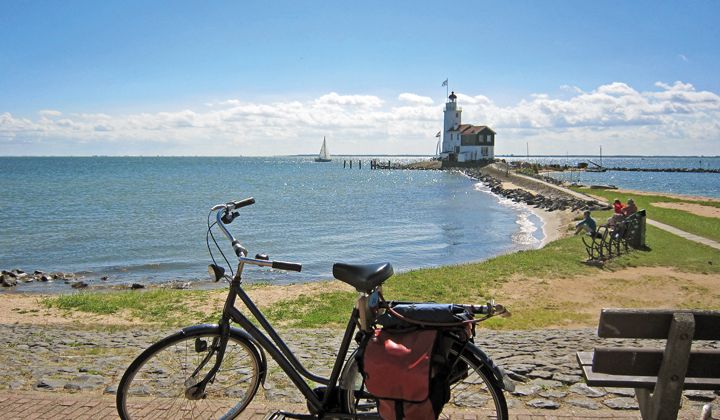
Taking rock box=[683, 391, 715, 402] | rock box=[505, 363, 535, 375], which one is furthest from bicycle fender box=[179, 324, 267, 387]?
rock box=[683, 391, 715, 402]

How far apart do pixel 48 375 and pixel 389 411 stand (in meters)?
4.24

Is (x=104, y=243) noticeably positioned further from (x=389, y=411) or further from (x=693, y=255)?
(x=389, y=411)

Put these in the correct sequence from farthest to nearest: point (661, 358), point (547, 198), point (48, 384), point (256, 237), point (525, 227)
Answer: point (547, 198), point (525, 227), point (256, 237), point (48, 384), point (661, 358)

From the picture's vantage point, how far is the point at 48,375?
5824mm

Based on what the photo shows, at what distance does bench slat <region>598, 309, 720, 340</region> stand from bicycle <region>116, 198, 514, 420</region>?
2.10ft

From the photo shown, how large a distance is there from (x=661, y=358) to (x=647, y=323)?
301 mm

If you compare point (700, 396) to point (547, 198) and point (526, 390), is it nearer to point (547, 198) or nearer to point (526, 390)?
point (526, 390)

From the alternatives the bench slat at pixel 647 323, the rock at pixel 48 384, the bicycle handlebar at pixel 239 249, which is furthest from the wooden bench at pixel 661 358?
the rock at pixel 48 384

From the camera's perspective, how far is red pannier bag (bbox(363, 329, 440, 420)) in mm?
3223

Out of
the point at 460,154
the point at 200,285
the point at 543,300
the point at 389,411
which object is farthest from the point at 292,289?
the point at 460,154

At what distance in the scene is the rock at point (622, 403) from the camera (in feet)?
15.4

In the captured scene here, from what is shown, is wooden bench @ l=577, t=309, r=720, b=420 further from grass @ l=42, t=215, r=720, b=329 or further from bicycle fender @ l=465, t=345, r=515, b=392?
grass @ l=42, t=215, r=720, b=329

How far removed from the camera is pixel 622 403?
4789 mm

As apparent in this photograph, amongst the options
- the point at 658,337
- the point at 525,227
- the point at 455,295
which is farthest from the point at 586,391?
the point at 525,227
